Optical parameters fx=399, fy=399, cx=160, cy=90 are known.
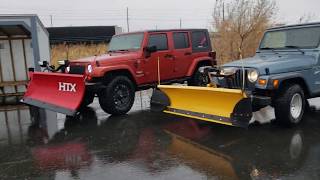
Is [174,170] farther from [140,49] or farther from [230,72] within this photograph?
[140,49]

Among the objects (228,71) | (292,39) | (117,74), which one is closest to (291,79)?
(228,71)

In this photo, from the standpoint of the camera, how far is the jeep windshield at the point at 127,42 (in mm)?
9805

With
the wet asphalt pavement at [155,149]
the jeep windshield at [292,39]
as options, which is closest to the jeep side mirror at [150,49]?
the wet asphalt pavement at [155,149]

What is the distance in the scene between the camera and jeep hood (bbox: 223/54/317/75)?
7145 mm

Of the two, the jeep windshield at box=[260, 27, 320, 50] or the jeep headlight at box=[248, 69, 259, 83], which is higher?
the jeep windshield at box=[260, 27, 320, 50]

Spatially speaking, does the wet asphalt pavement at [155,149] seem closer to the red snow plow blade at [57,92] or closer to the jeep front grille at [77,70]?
the red snow plow blade at [57,92]

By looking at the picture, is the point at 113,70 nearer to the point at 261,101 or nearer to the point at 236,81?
the point at 236,81

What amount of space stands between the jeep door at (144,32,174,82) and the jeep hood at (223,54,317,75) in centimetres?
251

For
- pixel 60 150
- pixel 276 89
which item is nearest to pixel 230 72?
pixel 276 89

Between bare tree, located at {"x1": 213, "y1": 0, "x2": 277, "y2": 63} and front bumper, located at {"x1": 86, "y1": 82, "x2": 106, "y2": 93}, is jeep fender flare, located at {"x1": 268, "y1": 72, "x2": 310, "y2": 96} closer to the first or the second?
front bumper, located at {"x1": 86, "y1": 82, "x2": 106, "y2": 93}

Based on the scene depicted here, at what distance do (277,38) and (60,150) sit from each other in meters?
5.14

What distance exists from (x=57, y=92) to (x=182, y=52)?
3439 mm

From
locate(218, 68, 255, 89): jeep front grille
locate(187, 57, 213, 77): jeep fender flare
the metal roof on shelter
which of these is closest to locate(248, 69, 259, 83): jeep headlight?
locate(218, 68, 255, 89): jeep front grille

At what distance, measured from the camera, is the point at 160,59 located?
10.0m
